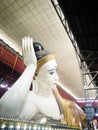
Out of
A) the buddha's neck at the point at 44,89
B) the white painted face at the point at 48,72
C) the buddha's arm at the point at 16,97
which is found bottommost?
the buddha's arm at the point at 16,97

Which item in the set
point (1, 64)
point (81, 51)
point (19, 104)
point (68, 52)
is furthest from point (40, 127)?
point (68, 52)

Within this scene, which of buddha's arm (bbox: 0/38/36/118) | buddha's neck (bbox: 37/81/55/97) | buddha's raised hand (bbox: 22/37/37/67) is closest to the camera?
buddha's arm (bbox: 0/38/36/118)

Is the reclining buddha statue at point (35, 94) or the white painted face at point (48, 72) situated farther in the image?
the white painted face at point (48, 72)

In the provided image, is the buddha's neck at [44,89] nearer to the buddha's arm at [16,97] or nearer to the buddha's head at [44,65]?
the buddha's head at [44,65]

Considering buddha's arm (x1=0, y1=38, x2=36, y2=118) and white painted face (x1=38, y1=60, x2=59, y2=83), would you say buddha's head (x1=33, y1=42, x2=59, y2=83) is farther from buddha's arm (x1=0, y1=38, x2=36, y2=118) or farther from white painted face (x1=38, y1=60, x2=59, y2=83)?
buddha's arm (x1=0, y1=38, x2=36, y2=118)

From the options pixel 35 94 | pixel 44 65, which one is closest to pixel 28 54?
pixel 44 65

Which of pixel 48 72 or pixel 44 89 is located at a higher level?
pixel 48 72

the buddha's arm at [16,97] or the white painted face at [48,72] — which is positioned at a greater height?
the white painted face at [48,72]

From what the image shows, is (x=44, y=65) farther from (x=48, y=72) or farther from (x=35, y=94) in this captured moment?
(x=35, y=94)

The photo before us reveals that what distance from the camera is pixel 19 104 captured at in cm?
169

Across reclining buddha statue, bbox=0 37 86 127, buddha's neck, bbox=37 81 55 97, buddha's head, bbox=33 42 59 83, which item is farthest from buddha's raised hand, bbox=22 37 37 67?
buddha's neck, bbox=37 81 55 97

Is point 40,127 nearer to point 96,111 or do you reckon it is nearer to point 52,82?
Result: point 52,82

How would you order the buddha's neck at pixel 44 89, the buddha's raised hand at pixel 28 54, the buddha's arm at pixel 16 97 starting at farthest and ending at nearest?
1. the buddha's neck at pixel 44 89
2. the buddha's raised hand at pixel 28 54
3. the buddha's arm at pixel 16 97

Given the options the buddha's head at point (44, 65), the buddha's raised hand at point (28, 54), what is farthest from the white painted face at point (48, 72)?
the buddha's raised hand at point (28, 54)
